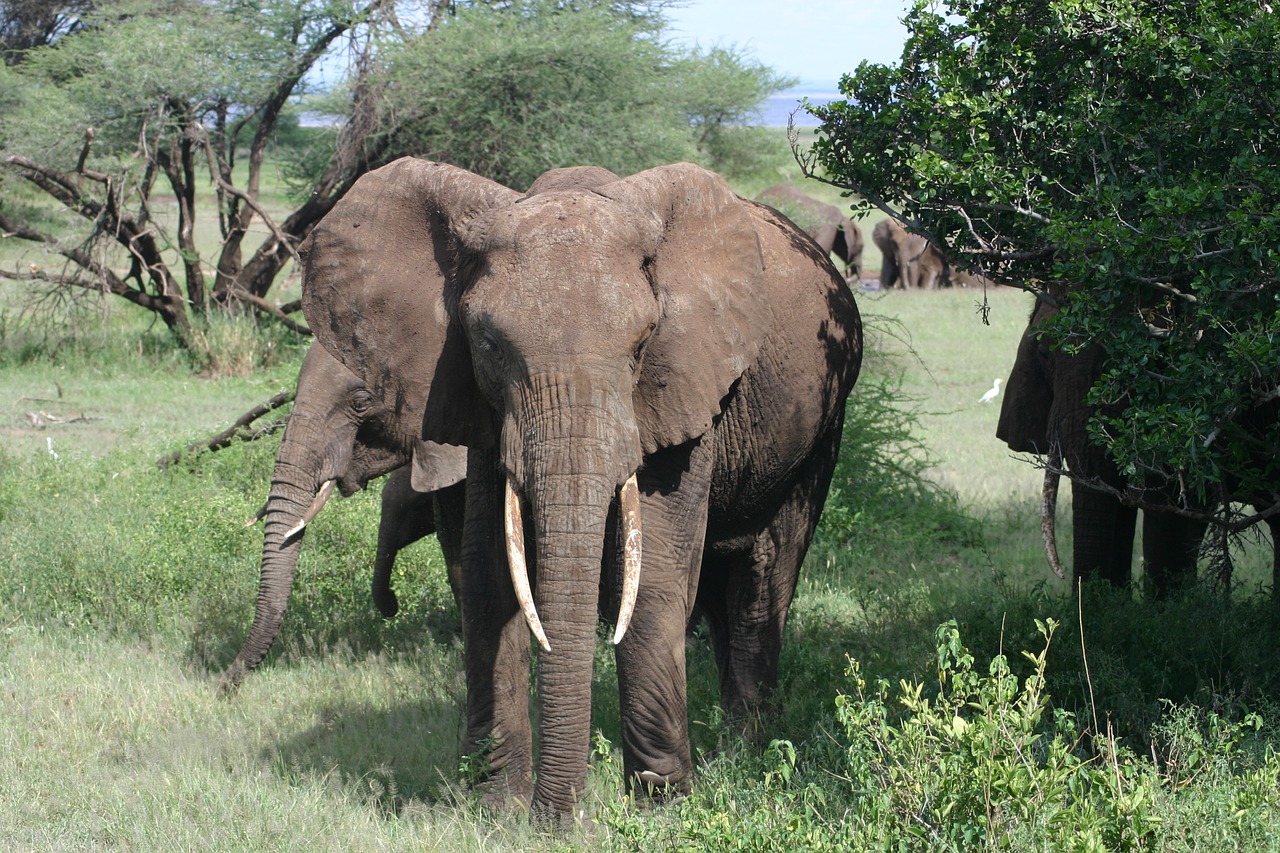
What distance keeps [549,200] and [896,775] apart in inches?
78.5

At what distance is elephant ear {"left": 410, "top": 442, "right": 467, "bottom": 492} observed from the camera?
6379mm

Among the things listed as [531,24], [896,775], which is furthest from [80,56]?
[896,775]

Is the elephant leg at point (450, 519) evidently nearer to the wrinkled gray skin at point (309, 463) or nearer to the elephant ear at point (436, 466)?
the wrinkled gray skin at point (309, 463)

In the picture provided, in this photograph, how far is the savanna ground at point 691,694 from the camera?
4.15 metres

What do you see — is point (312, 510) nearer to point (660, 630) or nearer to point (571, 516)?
point (660, 630)

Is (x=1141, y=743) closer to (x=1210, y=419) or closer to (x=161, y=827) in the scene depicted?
(x=1210, y=419)

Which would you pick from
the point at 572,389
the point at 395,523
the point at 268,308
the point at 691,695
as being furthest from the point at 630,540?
the point at 268,308

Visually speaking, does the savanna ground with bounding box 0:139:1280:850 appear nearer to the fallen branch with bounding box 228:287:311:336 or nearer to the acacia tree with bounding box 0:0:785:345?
the fallen branch with bounding box 228:287:311:336

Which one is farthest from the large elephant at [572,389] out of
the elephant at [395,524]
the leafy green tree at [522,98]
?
the leafy green tree at [522,98]

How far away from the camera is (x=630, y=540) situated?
14.8ft

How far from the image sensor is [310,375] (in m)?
7.18

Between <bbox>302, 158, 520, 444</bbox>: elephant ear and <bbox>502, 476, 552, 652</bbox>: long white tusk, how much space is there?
1.80 feet

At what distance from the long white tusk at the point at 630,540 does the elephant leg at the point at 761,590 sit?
71.8 inches

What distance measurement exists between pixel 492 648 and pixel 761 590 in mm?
1623
